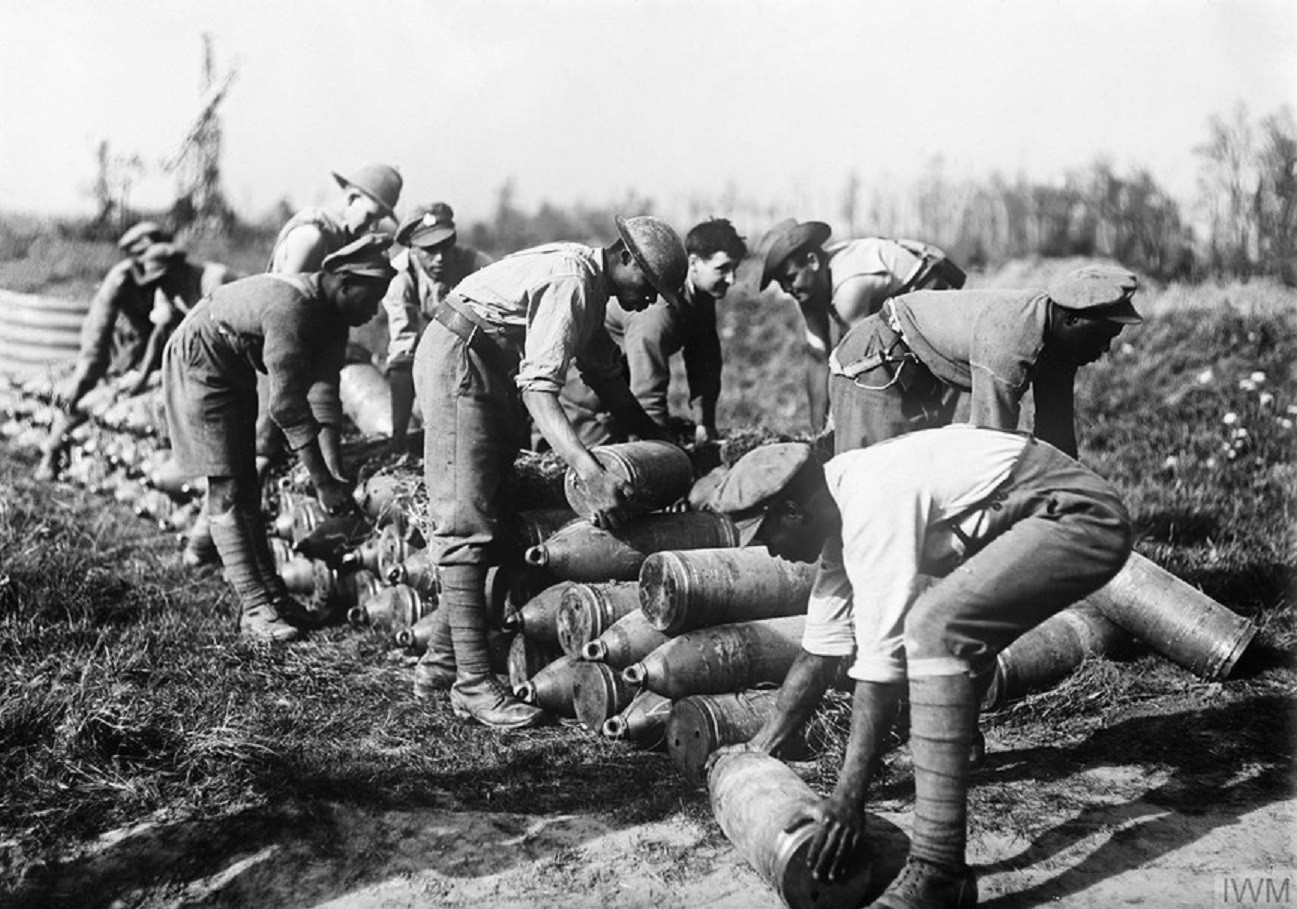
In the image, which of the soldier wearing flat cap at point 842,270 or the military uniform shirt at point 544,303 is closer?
the military uniform shirt at point 544,303

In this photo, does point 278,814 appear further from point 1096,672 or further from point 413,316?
point 413,316

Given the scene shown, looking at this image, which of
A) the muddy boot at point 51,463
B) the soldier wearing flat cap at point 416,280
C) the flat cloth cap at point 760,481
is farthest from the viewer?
the muddy boot at point 51,463

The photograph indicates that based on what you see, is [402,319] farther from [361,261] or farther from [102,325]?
[102,325]

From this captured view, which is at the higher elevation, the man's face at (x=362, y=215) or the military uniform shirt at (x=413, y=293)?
the man's face at (x=362, y=215)

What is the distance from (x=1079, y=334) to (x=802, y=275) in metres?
2.54

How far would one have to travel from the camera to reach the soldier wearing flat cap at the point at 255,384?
589cm

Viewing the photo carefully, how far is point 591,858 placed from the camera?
365 cm

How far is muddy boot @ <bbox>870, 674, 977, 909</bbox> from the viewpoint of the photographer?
3.07 meters

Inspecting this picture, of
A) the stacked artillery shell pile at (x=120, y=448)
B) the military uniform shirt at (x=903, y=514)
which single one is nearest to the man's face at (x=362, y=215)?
the stacked artillery shell pile at (x=120, y=448)

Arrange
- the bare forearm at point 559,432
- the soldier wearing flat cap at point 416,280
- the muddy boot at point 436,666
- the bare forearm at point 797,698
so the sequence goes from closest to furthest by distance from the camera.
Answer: the bare forearm at point 797,698, the bare forearm at point 559,432, the muddy boot at point 436,666, the soldier wearing flat cap at point 416,280

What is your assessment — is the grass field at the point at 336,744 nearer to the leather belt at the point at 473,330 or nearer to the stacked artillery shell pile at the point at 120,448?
the stacked artillery shell pile at the point at 120,448

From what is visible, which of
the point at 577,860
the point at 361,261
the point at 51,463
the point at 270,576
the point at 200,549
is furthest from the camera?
the point at 51,463

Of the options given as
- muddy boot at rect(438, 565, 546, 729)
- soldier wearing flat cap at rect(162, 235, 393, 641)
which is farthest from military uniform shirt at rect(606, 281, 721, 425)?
muddy boot at rect(438, 565, 546, 729)

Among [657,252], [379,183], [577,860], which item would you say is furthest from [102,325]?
[577,860]
